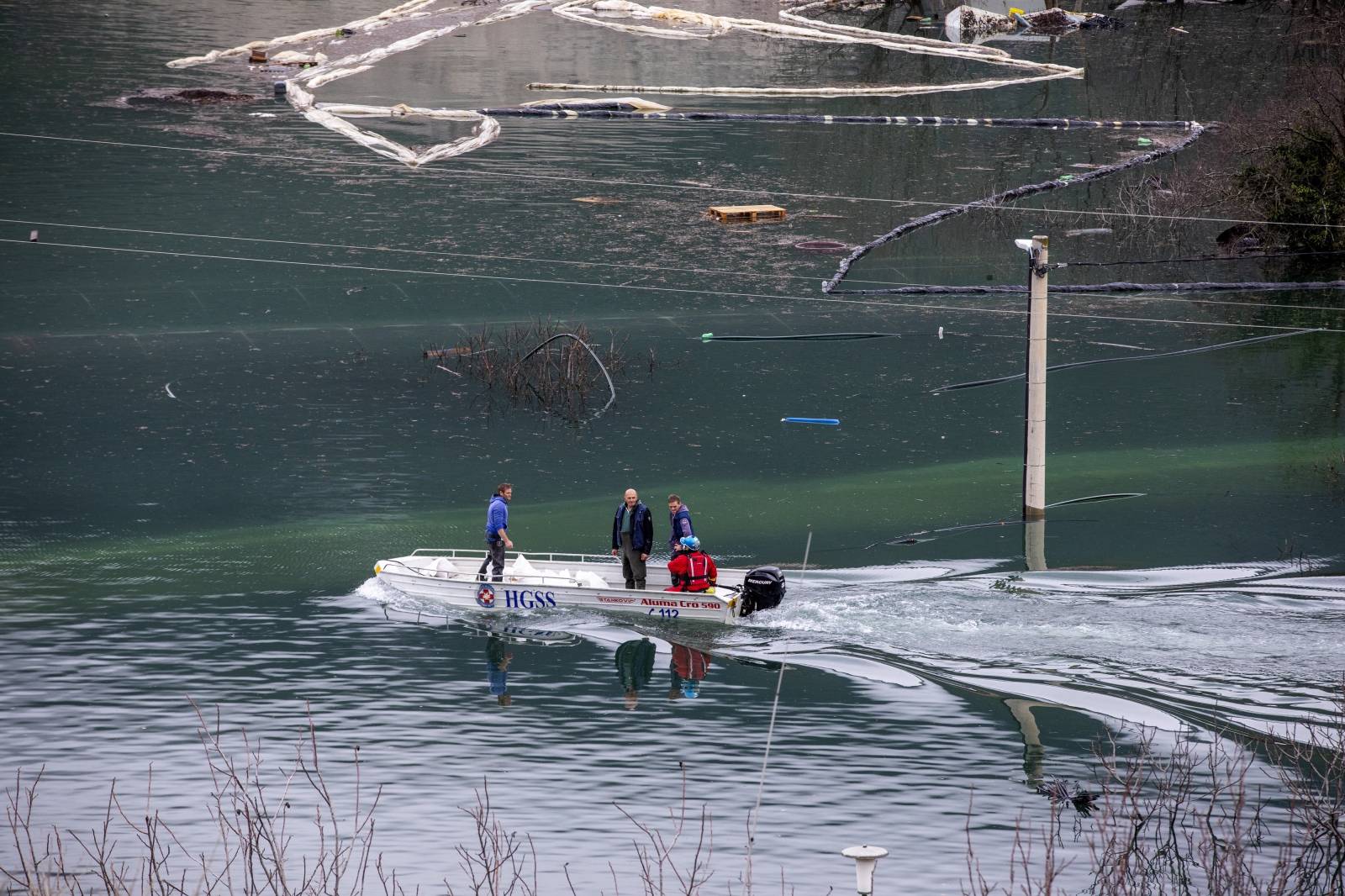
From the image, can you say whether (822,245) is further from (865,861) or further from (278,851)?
(865,861)

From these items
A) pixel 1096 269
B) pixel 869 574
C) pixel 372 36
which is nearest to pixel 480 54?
pixel 372 36

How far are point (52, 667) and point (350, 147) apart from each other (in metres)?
45.2

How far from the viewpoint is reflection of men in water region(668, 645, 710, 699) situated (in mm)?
24594

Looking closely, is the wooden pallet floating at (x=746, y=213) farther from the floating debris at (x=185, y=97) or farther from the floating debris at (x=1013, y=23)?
the floating debris at (x=1013, y=23)

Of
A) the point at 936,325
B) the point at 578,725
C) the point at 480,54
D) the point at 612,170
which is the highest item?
the point at 480,54

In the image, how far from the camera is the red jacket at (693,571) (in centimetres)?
2639

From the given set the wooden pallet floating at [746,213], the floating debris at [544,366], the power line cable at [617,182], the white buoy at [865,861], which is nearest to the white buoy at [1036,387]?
the floating debris at [544,366]

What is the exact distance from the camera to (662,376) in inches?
1748

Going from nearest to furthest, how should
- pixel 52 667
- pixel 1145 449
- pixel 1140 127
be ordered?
pixel 52 667
pixel 1145 449
pixel 1140 127

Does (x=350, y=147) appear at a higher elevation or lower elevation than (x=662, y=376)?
higher

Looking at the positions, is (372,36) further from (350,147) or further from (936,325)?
(936,325)

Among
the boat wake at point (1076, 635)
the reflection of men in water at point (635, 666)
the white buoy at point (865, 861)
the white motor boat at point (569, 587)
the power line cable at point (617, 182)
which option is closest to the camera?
the white buoy at point (865, 861)

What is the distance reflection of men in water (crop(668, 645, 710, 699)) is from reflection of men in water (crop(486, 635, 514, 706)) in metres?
2.52

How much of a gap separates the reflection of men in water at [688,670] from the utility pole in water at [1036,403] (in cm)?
818
